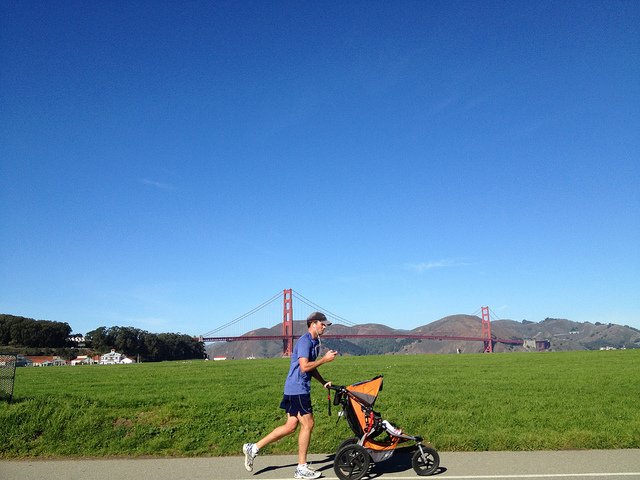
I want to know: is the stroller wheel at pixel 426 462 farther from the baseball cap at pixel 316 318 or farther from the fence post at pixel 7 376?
the fence post at pixel 7 376

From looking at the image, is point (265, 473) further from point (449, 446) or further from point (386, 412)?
point (386, 412)

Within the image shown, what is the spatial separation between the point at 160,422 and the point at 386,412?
4.20 meters

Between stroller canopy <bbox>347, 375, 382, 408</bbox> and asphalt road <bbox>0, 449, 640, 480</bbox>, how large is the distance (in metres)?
0.84

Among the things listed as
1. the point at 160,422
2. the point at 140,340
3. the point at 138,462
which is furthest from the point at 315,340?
the point at 140,340

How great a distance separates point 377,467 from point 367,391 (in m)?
1.26

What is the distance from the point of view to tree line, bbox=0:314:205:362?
11675 centimetres

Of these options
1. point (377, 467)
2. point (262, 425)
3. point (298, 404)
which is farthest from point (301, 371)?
point (262, 425)

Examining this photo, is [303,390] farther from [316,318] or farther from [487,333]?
[487,333]

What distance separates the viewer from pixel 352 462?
6.91 metres

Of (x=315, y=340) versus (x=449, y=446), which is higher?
(x=315, y=340)

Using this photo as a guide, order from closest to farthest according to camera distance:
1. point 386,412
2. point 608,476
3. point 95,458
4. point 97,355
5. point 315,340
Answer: point 608,476 → point 315,340 → point 95,458 → point 386,412 → point 97,355

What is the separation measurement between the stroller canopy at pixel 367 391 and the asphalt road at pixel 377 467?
0.84 metres

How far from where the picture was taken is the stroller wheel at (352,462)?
271 inches

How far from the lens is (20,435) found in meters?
9.23
